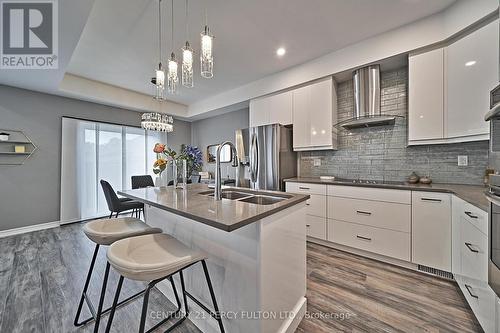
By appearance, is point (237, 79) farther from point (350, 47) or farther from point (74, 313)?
point (74, 313)

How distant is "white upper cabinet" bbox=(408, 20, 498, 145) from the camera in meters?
1.71

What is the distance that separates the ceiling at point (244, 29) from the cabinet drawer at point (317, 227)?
2.39m

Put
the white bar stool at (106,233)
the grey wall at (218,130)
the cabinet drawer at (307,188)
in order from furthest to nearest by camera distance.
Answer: the grey wall at (218,130), the cabinet drawer at (307,188), the white bar stool at (106,233)

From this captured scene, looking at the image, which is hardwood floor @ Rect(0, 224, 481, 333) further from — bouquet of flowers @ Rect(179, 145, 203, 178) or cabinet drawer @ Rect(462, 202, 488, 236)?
bouquet of flowers @ Rect(179, 145, 203, 178)

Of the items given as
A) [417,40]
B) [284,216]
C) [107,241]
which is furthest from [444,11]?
[107,241]

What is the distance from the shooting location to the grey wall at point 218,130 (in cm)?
464

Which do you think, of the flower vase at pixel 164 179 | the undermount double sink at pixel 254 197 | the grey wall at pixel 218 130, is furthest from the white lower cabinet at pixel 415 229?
the flower vase at pixel 164 179

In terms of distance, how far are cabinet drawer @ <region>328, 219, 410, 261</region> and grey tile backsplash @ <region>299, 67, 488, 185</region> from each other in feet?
2.78

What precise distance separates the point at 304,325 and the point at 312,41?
120 inches

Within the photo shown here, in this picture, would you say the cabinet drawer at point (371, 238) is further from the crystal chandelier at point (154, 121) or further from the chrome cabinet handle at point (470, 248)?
the crystal chandelier at point (154, 121)

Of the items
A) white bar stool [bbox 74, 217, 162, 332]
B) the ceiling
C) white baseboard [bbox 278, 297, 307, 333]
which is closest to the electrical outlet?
the ceiling

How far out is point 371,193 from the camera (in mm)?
2213

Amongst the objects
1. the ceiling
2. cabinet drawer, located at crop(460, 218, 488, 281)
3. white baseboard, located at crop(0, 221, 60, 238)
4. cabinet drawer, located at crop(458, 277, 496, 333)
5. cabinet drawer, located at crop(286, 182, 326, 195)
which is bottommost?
white baseboard, located at crop(0, 221, 60, 238)

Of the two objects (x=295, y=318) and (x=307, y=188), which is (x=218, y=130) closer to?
(x=307, y=188)
